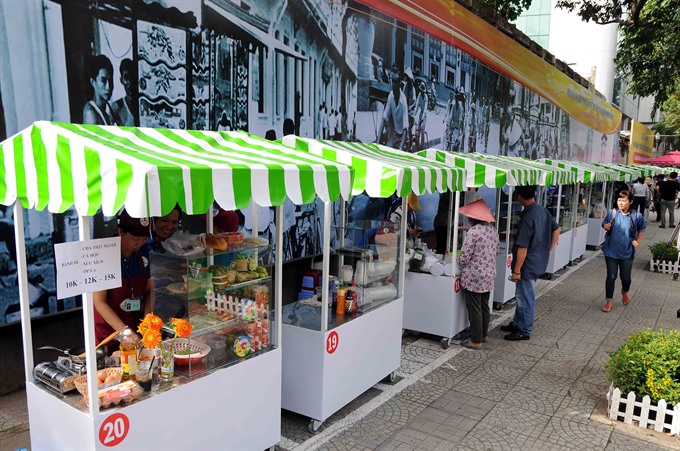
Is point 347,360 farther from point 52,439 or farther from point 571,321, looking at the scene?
point 571,321

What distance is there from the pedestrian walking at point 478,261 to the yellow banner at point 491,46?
16.3 feet

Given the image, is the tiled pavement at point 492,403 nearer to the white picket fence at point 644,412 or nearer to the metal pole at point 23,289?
the white picket fence at point 644,412

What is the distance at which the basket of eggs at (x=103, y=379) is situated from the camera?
278 centimetres

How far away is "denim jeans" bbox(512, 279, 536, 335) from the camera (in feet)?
21.4

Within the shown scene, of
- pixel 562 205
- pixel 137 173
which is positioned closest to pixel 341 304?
pixel 137 173

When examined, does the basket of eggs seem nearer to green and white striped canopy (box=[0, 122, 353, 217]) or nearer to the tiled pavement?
green and white striped canopy (box=[0, 122, 353, 217])

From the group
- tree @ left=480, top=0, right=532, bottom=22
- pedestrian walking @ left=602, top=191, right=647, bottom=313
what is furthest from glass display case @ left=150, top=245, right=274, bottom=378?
tree @ left=480, top=0, right=532, bottom=22

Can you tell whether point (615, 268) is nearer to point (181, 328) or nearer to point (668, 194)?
point (181, 328)

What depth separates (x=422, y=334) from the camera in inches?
261

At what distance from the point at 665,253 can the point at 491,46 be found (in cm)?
699

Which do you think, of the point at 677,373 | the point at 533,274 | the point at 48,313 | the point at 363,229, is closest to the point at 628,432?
the point at 677,373

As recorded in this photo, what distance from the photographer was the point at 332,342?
414 centimetres

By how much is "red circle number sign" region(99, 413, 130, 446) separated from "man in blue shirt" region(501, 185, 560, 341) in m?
5.02

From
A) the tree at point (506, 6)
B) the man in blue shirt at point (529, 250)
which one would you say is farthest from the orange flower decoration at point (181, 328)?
the tree at point (506, 6)
